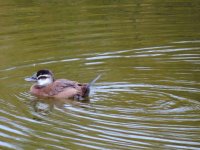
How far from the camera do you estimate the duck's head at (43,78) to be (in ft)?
39.1

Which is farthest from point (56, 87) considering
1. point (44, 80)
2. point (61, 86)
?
point (44, 80)

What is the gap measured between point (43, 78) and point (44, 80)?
0.04 metres

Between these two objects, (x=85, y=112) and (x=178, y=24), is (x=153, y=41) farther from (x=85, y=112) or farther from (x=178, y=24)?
(x=85, y=112)

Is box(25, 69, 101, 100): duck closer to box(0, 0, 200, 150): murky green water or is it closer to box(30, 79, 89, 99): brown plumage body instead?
box(30, 79, 89, 99): brown plumage body

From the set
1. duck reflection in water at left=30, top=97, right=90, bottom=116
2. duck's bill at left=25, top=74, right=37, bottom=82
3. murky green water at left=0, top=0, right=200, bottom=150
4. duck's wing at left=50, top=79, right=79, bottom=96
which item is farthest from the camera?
duck's bill at left=25, top=74, right=37, bottom=82

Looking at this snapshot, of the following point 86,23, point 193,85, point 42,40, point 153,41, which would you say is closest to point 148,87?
point 193,85

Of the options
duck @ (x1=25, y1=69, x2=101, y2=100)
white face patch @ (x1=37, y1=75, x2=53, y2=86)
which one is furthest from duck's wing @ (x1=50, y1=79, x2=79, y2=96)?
white face patch @ (x1=37, y1=75, x2=53, y2=86)

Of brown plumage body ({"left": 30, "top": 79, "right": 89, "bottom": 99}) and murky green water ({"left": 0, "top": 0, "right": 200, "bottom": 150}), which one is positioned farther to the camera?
brown plumage body ({"left": 30, "top": 79, "right": 89, "bottom": 99})

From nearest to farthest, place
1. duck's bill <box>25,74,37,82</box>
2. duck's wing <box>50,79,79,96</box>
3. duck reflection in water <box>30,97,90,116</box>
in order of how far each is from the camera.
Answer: duck reflection in water <box>30,97,90,116</box> → duck's wing <box>50,79,79,96</box> → duck's bill <box>25,74,37,82</box>

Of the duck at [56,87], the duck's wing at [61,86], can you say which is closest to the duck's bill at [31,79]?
the duck at [56,87]

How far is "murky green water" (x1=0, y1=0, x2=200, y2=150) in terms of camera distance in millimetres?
9406

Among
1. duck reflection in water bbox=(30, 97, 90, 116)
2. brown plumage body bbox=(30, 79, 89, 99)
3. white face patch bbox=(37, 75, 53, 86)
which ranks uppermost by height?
white face patch bbox=(37, 75, 53, 86)

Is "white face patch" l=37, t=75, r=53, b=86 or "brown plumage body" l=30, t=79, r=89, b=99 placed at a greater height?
"white face patch" l=37, t=75, r=53, b=86

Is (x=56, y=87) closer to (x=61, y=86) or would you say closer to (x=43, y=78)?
(x=61, y=86)
